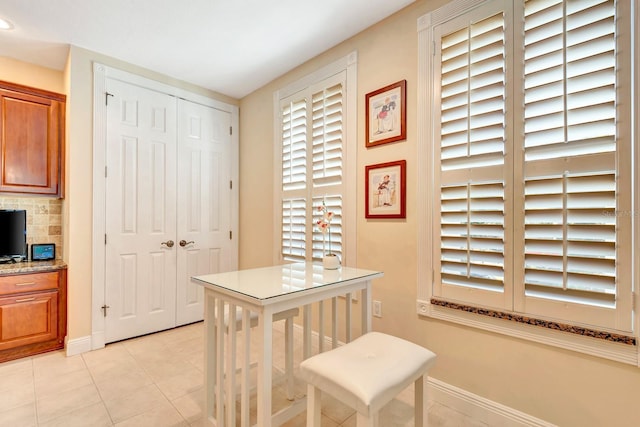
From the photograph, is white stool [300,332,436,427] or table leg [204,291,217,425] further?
table leg [204,291,217,425]

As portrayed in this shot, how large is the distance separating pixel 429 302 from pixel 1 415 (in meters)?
2.74

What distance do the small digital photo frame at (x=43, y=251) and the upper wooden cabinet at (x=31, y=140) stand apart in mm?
523

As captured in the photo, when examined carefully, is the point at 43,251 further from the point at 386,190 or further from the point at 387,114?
the point at 387,114

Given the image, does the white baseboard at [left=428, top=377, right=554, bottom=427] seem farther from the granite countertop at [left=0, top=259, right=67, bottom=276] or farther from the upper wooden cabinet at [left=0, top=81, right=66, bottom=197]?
the upper wooden cabinet at [left=0, top=81, right=66, bottom=197]

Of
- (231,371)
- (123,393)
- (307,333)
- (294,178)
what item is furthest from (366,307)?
(123,393)

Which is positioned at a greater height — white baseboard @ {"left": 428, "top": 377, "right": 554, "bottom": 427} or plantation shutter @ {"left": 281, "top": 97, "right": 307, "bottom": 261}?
plantation shutter @ {"left": 281, "top": 97, "right": 307, "bottom": 261}

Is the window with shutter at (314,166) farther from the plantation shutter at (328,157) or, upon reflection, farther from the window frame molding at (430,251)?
the window frame molding at (430,251)

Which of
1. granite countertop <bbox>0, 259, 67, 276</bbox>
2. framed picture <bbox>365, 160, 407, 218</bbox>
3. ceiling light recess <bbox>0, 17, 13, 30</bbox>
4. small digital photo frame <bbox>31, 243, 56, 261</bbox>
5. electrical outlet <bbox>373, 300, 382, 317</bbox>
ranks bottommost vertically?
electrical outlet <bbox>373, 300, 382, 317</bbox>

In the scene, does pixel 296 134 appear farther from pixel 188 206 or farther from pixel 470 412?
pixel 470 412

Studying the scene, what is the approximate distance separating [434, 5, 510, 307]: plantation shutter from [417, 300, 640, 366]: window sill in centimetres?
10

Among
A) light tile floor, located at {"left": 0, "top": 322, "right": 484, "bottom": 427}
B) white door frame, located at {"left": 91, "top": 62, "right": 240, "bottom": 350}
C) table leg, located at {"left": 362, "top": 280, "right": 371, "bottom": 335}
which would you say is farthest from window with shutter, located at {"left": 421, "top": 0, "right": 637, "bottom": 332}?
white door frame, located at {"left": 91, "top": 62, "right": 240, "bottom": 350}

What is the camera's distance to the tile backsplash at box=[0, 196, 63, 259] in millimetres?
2926

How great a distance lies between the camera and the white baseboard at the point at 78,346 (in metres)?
2.62

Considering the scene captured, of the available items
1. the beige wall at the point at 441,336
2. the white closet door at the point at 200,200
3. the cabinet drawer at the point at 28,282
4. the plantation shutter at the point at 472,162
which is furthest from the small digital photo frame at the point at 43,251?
the plantation shutter at the point at 472,162
